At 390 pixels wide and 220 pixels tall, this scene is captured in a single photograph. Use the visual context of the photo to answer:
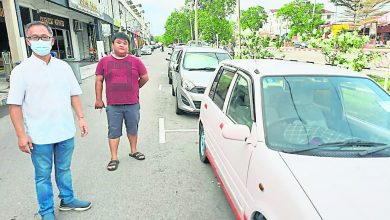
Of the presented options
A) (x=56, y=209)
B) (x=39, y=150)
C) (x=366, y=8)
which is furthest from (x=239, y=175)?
(x=366, y=8)

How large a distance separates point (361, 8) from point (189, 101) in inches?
2668

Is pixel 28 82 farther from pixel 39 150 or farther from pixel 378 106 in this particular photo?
pixel 378 106

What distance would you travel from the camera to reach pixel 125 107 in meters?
4.36

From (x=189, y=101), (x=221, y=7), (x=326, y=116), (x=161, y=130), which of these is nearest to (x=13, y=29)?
(x=189, y=101)

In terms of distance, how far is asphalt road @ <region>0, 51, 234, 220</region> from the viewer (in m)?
3.31

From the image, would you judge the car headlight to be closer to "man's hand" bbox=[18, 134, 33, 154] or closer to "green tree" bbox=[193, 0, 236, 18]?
"man's hand" bbox=[18, 134, 33, 154]

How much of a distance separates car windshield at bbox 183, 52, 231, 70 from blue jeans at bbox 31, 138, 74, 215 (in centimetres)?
529

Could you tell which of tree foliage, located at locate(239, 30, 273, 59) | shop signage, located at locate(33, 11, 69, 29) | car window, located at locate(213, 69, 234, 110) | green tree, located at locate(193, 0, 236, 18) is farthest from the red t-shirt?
green tree, located at locate(193, 0, 236, 18)

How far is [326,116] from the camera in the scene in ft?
8.81

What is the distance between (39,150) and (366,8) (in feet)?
232

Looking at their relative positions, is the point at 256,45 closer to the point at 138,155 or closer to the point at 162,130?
the point at 162,130

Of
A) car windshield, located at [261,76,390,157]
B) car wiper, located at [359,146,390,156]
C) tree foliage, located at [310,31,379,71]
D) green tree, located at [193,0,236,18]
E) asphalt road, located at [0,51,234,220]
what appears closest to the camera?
car wiper, located at [359,146,390,156]

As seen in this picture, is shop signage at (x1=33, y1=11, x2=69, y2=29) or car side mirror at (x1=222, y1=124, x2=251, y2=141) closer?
car side mirror at (x1=222, y1=124, x2=251, y2=141)

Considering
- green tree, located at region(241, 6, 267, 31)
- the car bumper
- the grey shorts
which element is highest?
green tree, located at region(241, 6, 267, 31)
